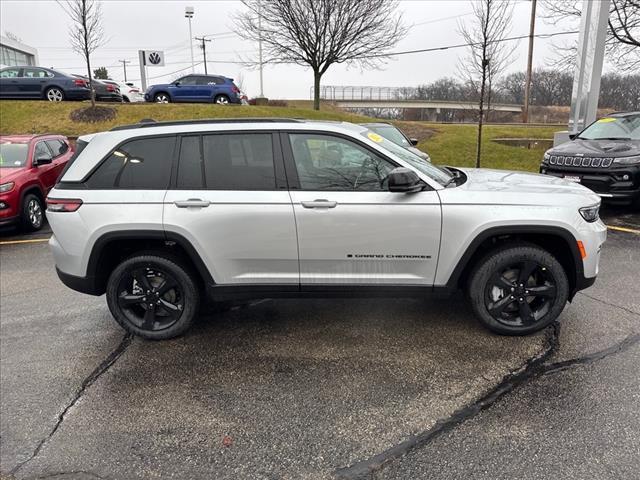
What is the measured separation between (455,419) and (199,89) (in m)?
20.2

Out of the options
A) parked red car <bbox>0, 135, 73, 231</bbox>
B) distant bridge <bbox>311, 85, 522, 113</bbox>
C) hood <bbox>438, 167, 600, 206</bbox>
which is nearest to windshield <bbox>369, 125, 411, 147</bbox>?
hood <bbox>438, 167, 600, 206</bbox>

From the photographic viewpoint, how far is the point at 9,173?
7.84 m

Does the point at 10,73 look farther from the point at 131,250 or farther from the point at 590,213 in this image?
the point at 590,213

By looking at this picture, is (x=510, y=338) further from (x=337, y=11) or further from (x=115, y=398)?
(x=337, y=11)

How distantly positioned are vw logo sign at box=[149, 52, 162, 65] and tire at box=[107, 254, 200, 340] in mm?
28870

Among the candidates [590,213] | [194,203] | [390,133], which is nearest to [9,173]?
[194,203]

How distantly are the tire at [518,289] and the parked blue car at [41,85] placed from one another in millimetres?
20394

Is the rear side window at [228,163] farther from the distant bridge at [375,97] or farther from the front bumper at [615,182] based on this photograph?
the distant bridge at [375,97]

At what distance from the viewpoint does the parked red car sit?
762 centimetres

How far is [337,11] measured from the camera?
21500mm

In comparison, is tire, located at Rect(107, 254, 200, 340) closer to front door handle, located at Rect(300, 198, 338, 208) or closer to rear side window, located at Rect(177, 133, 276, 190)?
rear side window, located at Rect(177, 133, 276, 190)

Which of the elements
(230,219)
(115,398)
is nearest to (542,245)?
(230,219)

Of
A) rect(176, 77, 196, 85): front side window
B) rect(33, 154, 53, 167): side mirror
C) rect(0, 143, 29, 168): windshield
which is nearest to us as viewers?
rect(0, 143, 29, 168): windshield

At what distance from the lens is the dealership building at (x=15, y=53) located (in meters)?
49.8
